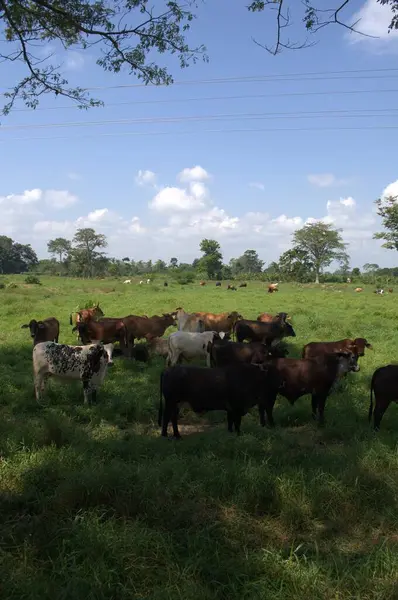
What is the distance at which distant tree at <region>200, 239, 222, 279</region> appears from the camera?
76.9m

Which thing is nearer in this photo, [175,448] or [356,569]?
[356,569]

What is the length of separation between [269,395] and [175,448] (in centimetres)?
196

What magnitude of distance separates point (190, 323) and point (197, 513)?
979 centimetres

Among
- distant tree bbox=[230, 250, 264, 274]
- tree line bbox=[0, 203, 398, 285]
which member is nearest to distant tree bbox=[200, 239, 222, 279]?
tree line bbox=[0, 203, 398, 285]

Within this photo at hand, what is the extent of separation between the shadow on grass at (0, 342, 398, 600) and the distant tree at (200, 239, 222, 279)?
67448 mm

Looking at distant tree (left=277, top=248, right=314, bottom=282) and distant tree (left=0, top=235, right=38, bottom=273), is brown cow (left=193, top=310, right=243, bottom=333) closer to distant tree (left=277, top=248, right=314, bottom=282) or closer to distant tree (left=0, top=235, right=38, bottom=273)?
distant tree (left=277, top=248, right=314, bottom=282)

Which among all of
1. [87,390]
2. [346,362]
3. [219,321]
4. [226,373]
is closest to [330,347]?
[346,362]

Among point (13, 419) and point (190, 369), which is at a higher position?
point (190, 369)

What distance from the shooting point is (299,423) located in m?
7.60

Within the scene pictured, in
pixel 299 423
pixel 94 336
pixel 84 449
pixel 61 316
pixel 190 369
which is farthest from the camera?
pixel 61 316

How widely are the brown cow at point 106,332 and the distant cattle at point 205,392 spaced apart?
5774 mm

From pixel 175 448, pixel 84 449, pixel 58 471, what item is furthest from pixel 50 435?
pixel 175 448

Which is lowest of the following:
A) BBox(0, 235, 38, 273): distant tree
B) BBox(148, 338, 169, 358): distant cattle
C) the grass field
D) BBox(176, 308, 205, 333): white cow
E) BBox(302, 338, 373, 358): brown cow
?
the grass field

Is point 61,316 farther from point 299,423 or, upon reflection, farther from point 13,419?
point 299,423
